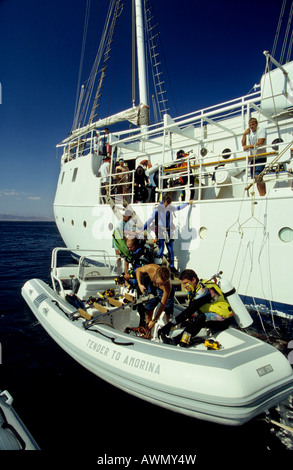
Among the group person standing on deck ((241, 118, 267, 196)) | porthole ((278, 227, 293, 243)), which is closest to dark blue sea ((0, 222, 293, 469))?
porthole ((278, 227, 293, 243))

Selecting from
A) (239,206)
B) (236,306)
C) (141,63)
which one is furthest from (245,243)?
(141,63)

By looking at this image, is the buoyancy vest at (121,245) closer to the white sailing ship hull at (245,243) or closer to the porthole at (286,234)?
the white sailing ship hull at (245,243)

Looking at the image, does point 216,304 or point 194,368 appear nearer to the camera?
point 194,368

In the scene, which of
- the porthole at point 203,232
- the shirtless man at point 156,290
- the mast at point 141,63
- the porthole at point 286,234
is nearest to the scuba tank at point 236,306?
the shirtless man at point 156,290

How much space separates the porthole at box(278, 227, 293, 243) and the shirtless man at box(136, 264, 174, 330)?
292 cm

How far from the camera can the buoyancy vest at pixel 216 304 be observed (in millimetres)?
4234

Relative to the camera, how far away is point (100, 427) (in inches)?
150

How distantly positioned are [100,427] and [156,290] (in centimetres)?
220

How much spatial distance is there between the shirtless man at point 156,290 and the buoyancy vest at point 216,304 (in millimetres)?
545

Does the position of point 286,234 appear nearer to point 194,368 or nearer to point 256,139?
point 256,139

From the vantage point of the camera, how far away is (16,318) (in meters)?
7.64

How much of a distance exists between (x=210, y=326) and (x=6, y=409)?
9.81ft
